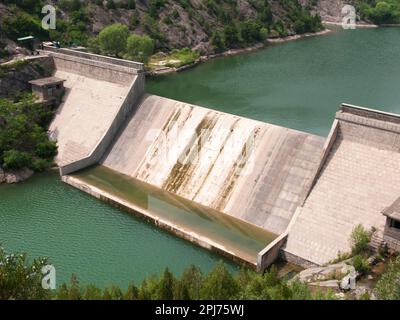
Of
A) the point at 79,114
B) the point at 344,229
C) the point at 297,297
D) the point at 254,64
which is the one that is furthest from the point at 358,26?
the point at 297,297

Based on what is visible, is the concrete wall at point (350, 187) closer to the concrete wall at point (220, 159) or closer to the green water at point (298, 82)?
the concrete wall at point (220, 159)

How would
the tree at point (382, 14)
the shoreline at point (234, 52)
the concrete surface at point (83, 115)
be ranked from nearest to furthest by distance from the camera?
the concrete surface at point (83, 115) → the shoreline at point (234, 52) → the tree at point (382, 14)

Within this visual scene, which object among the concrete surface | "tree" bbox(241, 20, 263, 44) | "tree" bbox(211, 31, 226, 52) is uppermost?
"tree" bbox(241, 20, 263, 44)

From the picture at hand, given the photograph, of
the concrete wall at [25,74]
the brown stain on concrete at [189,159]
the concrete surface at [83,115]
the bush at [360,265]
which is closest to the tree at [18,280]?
the bush at [360,265]

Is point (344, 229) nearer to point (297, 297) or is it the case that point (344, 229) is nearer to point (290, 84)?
point (297, 297)

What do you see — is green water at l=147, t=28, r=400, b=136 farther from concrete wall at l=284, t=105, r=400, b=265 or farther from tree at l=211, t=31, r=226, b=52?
concrete wall at l=284, t=105, r=400, b=265

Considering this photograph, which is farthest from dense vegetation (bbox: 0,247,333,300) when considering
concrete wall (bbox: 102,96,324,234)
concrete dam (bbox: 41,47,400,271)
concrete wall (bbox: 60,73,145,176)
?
concrete wall (bbox: 60,73,145,176)
